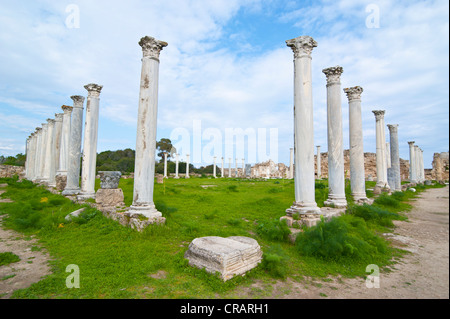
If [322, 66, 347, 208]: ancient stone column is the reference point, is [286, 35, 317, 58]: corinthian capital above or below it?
above

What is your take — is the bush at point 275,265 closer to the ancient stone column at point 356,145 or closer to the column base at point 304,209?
the column base at point 304,209

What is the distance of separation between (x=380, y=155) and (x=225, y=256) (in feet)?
52.9

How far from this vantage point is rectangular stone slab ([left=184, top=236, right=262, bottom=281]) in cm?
397

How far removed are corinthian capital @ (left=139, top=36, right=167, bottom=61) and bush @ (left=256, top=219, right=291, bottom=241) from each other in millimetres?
6328

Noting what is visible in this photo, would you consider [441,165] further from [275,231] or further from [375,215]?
[275,231]

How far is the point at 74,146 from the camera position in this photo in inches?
482

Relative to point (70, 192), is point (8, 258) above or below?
below

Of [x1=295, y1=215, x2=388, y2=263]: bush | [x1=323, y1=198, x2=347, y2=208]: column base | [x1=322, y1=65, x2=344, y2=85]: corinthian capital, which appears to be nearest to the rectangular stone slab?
[x1=295, y1=215, x2=388, y2=263]: bush

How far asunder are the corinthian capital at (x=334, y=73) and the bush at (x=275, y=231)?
A: 21.6 feet

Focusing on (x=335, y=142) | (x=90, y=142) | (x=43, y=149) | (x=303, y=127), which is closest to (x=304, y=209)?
(x=303, y=127)

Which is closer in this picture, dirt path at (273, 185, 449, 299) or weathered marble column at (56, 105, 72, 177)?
dirt path at (273, 185, 449, 299)

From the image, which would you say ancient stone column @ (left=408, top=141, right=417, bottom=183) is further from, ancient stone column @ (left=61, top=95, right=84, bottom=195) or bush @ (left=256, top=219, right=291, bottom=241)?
ancient stone column @ (left=61, top=95, right=84, bottom=195)

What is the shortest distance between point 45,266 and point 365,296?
5.82 meters

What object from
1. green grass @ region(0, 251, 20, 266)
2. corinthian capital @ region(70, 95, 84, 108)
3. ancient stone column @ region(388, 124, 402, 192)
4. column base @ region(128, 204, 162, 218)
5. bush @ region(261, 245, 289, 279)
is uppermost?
corinthian capital @ region(70, 95, 84, 108)
